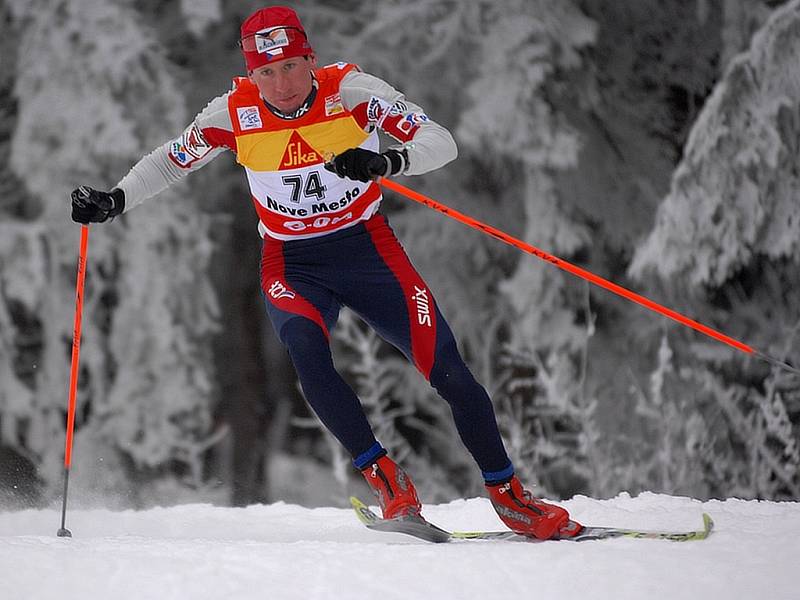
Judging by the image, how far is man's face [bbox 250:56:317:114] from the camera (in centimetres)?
374

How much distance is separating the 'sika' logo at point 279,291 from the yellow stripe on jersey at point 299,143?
391mm

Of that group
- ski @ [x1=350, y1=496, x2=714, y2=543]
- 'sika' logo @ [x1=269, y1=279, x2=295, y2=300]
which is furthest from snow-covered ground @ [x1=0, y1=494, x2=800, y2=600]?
'sika' logo @ [x1=269, y1=279, x2=295, y2=300]

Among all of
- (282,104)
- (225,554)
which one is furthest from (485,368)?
(225,554)

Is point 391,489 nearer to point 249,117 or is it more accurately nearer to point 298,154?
point 298,154

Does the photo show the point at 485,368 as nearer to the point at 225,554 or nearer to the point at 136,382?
the point at 136,382

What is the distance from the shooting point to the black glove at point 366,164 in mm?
3482

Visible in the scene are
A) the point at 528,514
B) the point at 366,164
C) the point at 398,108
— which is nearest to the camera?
the point at 366,164

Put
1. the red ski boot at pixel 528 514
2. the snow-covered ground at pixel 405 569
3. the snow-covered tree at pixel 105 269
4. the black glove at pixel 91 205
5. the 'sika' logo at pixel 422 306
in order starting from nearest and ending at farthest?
the snow-covered ground at pixel 405 569 → the red ski boot at pixel 528 514 → the 'sika' logo at pixel 422 306 → the black glove at pixel 91 205 → the snow-covered tree at pixel 105 269

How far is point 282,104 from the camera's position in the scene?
382 cm

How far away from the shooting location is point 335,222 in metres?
3.96

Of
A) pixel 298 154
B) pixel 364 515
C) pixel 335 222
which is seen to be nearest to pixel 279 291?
pixel 335 222

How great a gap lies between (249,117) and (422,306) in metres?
0.88

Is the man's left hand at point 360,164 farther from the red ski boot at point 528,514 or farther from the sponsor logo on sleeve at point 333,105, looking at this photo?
the red ski boot at point 528,514

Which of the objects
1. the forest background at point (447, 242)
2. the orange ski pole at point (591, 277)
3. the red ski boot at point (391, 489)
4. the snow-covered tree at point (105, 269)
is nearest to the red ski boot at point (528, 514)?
the red ski boot at point (391, 489)
